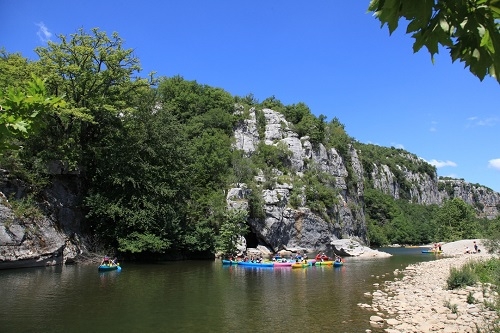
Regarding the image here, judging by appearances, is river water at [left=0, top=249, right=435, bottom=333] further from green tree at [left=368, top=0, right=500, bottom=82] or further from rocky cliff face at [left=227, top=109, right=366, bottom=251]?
rocky cliff face at [left=227, top=109, right=366, bottom=251]

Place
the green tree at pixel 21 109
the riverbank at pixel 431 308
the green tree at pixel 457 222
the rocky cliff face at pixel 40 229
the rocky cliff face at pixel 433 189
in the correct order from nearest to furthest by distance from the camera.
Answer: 1. the green tree at pixel 21 109
2. the riverbank at pixel 431 308
3. the rocky cliff face at pixel 40 229
4. the green tree at pixel 457 222
5. the rocky cliff face at pixel 433 189

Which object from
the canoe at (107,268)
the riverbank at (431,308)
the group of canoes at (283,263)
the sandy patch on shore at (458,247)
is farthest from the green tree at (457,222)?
the canoe at (107,268)

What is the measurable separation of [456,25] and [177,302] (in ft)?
54.6

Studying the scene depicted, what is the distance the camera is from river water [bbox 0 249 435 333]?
42.9ft

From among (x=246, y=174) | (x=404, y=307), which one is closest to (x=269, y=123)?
(x=246, y=174)

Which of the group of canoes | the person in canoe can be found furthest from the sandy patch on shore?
the person in canoe

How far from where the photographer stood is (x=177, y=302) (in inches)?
658

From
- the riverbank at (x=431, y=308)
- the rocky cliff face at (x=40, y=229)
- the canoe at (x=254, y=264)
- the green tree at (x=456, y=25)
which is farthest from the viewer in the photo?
the canoe at (x=254, y=264)

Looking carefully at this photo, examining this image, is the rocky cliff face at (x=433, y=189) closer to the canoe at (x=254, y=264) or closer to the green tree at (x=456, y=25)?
the canoe at (x=254, y=264)

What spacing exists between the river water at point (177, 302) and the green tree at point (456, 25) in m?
12.2

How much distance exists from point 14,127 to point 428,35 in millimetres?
3673

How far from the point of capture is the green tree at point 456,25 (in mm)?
2041

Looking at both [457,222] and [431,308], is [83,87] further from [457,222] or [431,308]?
[457,222]

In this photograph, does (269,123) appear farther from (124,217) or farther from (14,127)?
(14,127)
